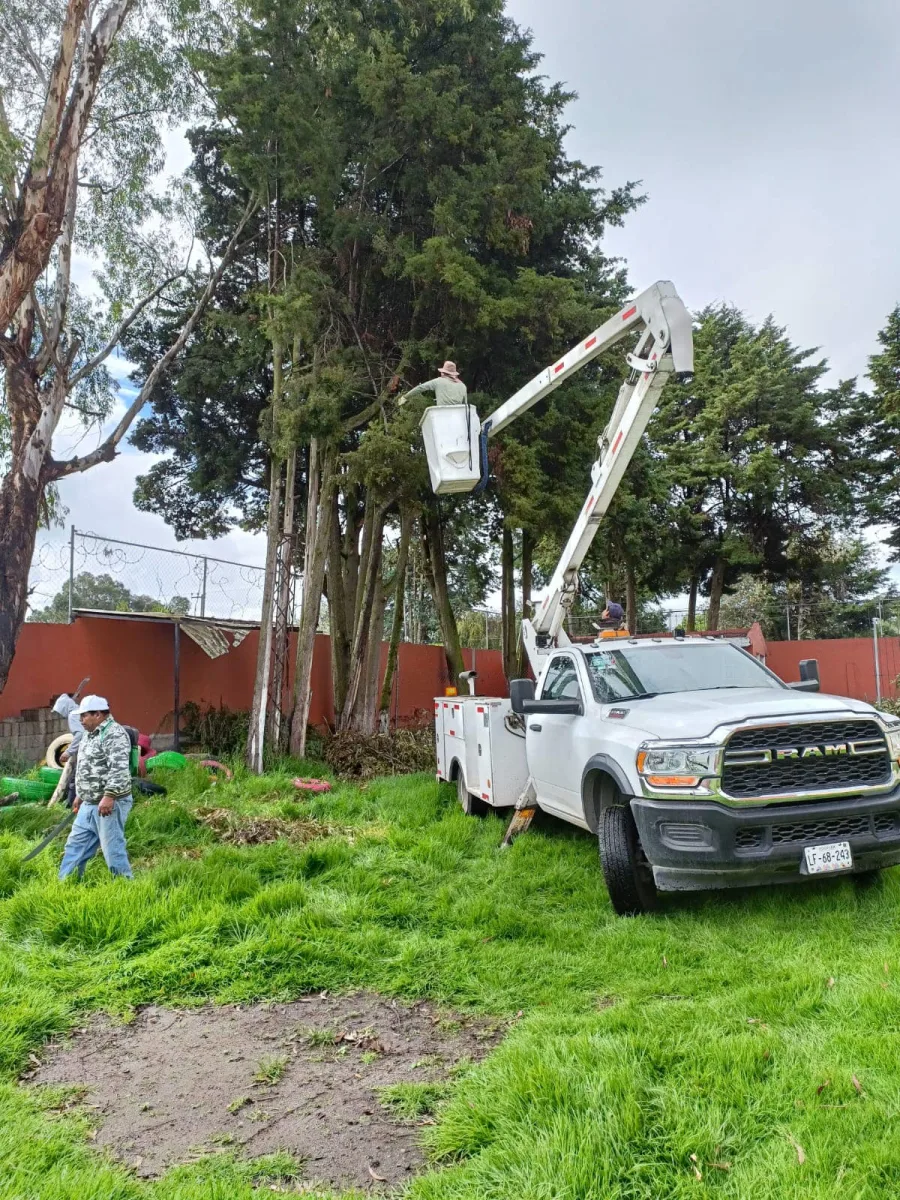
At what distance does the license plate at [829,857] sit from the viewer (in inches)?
188

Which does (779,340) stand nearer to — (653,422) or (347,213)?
(653,422)

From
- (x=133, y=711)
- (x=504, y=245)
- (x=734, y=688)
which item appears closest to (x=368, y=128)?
(x=504, y=245)

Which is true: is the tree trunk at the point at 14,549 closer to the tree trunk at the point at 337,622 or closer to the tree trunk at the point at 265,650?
the tree trunk at the point at 265,650

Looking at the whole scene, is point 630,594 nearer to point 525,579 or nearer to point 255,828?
point 525,579

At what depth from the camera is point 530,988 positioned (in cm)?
438

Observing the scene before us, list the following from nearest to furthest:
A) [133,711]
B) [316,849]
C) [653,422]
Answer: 1. [316,849]
2. [133,711]
3. [653,422]

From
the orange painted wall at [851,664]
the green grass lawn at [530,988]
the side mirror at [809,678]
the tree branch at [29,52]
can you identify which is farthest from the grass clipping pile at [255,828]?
the orange painted wall at [851,664]

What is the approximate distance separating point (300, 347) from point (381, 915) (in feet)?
33.8

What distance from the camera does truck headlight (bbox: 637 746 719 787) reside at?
4.88 m

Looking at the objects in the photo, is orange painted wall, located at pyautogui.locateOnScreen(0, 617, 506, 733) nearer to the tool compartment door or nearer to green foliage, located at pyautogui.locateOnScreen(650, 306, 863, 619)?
the tool compartment door

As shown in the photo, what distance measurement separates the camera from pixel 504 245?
13.7 meters

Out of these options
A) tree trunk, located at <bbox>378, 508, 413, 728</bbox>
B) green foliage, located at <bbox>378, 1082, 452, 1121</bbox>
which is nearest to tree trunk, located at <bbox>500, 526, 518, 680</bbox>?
tree trunk, located at <bbox>378, 508, 413, 728</bbox>

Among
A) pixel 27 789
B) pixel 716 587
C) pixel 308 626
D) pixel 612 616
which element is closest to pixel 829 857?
pixel 612 616

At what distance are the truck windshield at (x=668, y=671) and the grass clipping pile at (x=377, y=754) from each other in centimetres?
667
